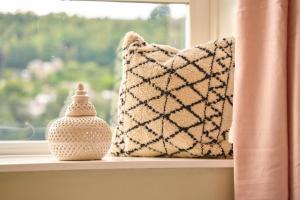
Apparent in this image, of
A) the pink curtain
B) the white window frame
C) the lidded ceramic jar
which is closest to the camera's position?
the pink curtain

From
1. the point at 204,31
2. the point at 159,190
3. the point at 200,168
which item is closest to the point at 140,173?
the point at 159,190

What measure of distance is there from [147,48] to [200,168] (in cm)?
40

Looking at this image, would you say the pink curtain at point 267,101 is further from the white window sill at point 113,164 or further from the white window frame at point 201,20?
the white window frame at point 201,20

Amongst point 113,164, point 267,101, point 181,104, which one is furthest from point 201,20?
point 113,164

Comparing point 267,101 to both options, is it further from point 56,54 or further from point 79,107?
point 56,54

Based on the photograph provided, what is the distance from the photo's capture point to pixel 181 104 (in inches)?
60.3

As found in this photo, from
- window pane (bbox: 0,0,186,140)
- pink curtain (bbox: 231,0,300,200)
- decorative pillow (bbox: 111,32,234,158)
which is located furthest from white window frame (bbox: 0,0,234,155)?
pink curtain (bbox: 231,0,300,200)

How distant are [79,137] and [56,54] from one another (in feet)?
1.39

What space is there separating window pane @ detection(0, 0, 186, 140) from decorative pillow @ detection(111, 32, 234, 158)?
0.18 m

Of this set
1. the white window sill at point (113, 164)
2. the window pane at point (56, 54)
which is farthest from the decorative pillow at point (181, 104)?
the window pane at point (56, 54)

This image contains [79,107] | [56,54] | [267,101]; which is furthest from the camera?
[56,54]

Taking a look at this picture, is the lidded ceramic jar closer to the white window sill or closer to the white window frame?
the white window sill

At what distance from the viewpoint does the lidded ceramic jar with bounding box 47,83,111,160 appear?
4.74 feet

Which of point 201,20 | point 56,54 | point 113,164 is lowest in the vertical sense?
point 113,164
